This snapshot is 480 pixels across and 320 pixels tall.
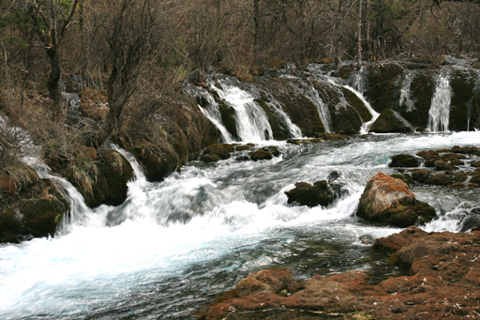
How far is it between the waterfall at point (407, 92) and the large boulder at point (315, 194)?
12.3 m

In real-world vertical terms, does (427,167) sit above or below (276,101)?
below

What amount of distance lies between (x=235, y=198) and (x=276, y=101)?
10.4m

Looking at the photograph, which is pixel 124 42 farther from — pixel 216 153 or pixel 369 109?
pixel 369 109

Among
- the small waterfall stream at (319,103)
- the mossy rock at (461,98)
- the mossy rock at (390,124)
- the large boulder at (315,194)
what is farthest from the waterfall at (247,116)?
the mossy rock at (461,98)

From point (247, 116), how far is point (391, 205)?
34.8ft

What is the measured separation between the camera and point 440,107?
62.3 feet

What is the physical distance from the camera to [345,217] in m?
8.09

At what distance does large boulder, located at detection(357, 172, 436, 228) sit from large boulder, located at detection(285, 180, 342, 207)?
86 centimetres

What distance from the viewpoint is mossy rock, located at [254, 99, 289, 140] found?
17781mm

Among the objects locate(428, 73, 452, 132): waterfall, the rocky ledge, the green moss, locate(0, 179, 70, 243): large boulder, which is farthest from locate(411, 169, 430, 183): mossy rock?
locate(428, 73, 452, 132): waterfall

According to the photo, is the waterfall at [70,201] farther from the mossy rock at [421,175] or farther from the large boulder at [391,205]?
the mossy rock at [421,175]

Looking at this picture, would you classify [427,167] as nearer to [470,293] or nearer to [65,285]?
[470,293]

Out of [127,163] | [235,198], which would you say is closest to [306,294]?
[235,198]

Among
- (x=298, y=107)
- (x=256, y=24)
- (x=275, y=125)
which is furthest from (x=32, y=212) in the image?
(x=256, y=24)
